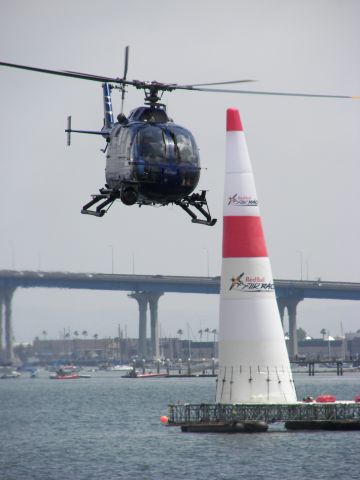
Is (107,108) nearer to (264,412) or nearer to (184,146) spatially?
(184,146)

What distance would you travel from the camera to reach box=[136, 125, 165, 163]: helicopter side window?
29.9m

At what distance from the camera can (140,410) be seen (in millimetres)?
118250

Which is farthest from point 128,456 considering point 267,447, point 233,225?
point 233,225

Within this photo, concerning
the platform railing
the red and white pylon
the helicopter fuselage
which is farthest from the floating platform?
the helicopter fuselage

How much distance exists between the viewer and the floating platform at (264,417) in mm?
63875

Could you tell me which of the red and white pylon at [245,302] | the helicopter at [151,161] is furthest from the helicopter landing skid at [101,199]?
the red and white pylon at [245,302]

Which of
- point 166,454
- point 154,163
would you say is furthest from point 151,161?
point 166,454

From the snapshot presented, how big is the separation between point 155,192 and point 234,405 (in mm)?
33908

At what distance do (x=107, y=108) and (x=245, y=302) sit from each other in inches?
1007

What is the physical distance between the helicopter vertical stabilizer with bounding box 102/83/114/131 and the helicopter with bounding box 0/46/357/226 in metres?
2.22

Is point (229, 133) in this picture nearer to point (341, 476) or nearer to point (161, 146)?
point (341, 476)

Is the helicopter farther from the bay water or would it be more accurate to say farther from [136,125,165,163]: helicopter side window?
the bay water

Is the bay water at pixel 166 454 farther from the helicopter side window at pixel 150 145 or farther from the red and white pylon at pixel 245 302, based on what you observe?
the helicopter side window at pixel 150 145

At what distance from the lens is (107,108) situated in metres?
34.1
